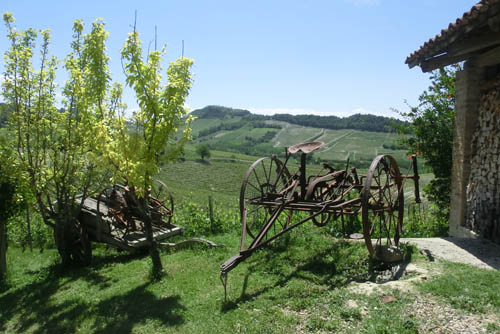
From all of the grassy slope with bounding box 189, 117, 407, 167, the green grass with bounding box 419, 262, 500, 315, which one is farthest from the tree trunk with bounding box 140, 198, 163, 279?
the grassy slope with bounding box 189, 117, 407, 167

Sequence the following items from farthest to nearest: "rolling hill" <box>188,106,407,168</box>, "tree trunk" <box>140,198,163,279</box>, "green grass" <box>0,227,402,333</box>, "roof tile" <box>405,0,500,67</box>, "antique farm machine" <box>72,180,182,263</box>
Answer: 1. "rolling hill" <box>188,106,407,168</box>
2. "antique farm machine" <box>72,180,182,263</box>
3. "tree trunk" <box>140,198,163,279</box>
4. "roof tile" <box>405,0,500,67</box>
5. "green grass" <box>0,227,402,333</box>

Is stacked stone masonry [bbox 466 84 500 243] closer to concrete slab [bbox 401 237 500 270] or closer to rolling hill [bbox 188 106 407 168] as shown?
concrete slab [bbox 401 237 500 270]

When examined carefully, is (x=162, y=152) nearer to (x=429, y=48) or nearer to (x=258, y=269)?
(x=258, y=269)

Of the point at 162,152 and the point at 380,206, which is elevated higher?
the point at 162,152

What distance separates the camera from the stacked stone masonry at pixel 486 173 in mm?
6055

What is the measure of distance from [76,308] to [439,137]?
8872mm

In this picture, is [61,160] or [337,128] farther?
[337,128]

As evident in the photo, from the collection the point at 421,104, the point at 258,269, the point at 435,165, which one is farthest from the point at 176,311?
the point at 421,104

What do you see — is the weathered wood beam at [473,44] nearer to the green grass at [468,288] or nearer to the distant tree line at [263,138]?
the green grass at [468,288]

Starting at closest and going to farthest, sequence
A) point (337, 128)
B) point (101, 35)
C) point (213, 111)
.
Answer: point (101, 35) → point (337, 128) → point (213, 111)

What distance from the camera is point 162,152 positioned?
224 inches

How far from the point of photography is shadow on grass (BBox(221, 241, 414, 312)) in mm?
5000

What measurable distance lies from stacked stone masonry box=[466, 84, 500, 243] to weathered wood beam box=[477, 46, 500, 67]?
42 cm

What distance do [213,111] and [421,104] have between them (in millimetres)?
128652
